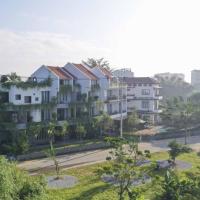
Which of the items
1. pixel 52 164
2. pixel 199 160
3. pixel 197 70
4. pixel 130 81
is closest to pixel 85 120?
pixel 52 164

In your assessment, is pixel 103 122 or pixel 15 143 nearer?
pixel 15 143

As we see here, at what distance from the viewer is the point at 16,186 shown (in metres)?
26.1

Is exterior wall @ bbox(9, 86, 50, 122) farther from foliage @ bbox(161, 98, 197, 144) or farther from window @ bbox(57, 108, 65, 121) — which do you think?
foliage @ bbox(161, 98, 197, 144)

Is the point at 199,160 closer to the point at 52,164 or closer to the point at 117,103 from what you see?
the point at 52,164

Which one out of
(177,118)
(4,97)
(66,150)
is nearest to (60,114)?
(66,150)

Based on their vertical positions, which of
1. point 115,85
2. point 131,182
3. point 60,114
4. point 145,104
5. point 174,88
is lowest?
point 131,182

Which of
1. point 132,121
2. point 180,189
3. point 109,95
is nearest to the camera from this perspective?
point 180,189

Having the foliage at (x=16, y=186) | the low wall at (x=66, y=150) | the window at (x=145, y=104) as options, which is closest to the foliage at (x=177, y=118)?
the window at (x=145, y=104)

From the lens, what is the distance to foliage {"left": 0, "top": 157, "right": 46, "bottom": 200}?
907 inches

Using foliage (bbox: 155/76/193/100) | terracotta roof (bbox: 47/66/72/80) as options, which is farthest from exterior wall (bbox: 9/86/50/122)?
foliage (bbox: 155/76/193/100)

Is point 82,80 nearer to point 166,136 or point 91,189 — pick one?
point 166,136

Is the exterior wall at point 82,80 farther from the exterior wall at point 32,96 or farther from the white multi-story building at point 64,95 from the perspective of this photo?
the exterior wall at point 32,96

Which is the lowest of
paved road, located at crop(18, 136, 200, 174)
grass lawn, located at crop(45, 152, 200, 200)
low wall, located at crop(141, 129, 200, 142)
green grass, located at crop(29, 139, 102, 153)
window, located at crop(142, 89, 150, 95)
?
grass lawn, located at crop(45, 152, 200, 200)

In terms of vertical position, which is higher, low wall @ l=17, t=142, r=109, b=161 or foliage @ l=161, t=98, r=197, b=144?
foliage @ l=161, t=98, r=197, b=144
